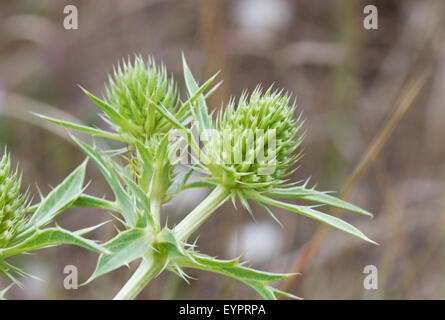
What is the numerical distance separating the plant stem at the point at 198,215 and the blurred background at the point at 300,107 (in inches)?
42.7

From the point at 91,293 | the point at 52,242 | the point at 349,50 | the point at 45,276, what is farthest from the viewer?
the point at 349,50

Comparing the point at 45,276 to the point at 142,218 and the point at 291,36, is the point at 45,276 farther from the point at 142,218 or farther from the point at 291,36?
the point at 291,36

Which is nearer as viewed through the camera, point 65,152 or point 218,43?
point 218,43

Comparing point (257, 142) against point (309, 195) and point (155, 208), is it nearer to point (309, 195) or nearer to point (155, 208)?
point (309, 195)

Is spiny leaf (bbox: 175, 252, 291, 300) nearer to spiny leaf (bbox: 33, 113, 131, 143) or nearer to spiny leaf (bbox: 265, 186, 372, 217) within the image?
spiny leaf (bbox: 265, 186, 372, 217)

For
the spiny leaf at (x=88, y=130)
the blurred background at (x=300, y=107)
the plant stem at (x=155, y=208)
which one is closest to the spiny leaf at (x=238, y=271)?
the plant stem at (x=155, y=208)

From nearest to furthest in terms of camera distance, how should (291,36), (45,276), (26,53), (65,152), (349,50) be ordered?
(45,276) → (349,50) → (65,152) → (26,53) → (291,36)

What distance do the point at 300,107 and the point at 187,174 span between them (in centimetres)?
304

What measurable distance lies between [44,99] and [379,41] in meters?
2.87

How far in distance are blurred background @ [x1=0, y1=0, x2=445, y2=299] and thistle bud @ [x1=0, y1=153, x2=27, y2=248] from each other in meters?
1.10

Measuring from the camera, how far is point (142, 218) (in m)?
1.02

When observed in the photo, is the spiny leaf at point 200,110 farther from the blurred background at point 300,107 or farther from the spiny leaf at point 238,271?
the blurred background at point 300,107

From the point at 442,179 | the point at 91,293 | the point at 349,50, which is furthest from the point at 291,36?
the point at 91,293

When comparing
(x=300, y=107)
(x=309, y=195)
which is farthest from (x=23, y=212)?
(x=300, y=107)
